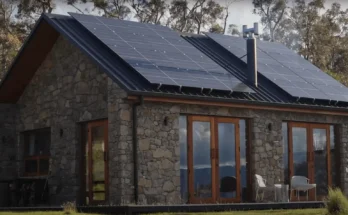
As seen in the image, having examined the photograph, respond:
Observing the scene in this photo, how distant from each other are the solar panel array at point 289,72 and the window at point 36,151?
6.19 metres

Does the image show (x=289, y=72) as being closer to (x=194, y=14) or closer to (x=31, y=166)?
(x=31, y=166)

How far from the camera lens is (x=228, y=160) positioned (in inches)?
802

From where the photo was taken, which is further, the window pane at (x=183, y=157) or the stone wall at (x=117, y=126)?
the window pane at (x=183, y=157)

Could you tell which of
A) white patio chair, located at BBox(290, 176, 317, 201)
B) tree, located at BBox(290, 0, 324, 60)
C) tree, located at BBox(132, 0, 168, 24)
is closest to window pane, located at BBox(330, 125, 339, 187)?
white patio chair, located at BBox(290, 176, 317, 201)

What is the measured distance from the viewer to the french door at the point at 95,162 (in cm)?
1938

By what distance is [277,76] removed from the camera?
23.0 m

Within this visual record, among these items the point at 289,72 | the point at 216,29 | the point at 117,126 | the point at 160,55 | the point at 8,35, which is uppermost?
the point at 216,29

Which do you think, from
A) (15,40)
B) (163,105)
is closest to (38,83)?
(163,105)

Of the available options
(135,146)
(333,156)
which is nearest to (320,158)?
(333,156)

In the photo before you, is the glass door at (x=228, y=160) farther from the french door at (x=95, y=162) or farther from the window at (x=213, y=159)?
the french door at (x=95, y=162)

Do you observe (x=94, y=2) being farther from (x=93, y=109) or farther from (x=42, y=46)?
(x=93, y=109)

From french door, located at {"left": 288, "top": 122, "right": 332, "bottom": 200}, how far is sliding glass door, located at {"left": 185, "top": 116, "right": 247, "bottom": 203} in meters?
1.93

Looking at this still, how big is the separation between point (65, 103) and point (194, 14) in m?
22.9

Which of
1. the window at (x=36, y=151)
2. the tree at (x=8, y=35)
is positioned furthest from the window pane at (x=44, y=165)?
the tree at (x=8, y=35)
